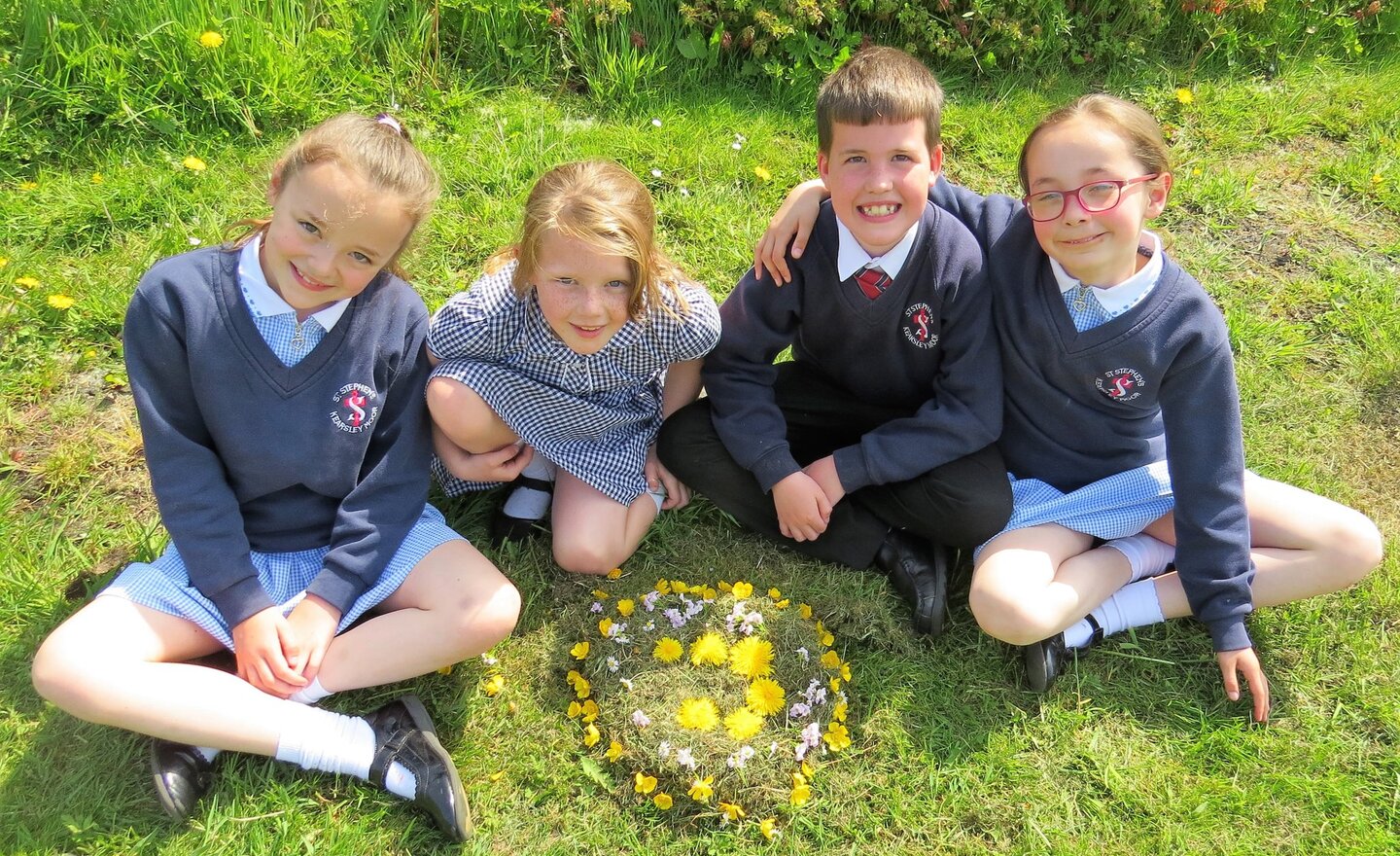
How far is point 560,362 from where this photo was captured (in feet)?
8.15

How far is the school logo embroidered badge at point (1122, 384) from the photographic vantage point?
2393mm

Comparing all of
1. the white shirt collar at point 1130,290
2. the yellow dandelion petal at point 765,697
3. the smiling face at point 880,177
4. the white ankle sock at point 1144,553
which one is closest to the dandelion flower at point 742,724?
the yellow dandelion petal at point 765,697

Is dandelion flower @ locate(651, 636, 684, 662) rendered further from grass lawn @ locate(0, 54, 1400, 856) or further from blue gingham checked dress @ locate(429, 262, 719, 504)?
blue gingham checked dress @ locate(429, 262, 719, 504)

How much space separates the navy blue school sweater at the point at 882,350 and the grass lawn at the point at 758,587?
0.33 meters

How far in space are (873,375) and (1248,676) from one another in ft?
3.63

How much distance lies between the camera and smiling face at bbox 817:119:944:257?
7.67ft

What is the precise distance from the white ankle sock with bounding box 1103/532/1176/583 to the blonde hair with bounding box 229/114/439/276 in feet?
5.99

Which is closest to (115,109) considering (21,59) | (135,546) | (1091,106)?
(21,59)

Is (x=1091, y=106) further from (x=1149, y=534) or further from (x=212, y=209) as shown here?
(x=212, y=209)

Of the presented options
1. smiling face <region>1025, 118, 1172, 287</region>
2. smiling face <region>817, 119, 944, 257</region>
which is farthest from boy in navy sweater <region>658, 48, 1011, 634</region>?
smiling face <region>1025, 118, 1172, 287</region>

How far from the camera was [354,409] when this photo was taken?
2305 mm

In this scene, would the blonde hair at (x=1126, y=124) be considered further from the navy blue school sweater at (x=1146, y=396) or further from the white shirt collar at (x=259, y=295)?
the white shirt collar at (x=259, y=295)

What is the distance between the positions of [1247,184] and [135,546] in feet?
12.2

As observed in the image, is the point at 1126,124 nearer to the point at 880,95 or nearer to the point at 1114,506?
the point at 880,95
